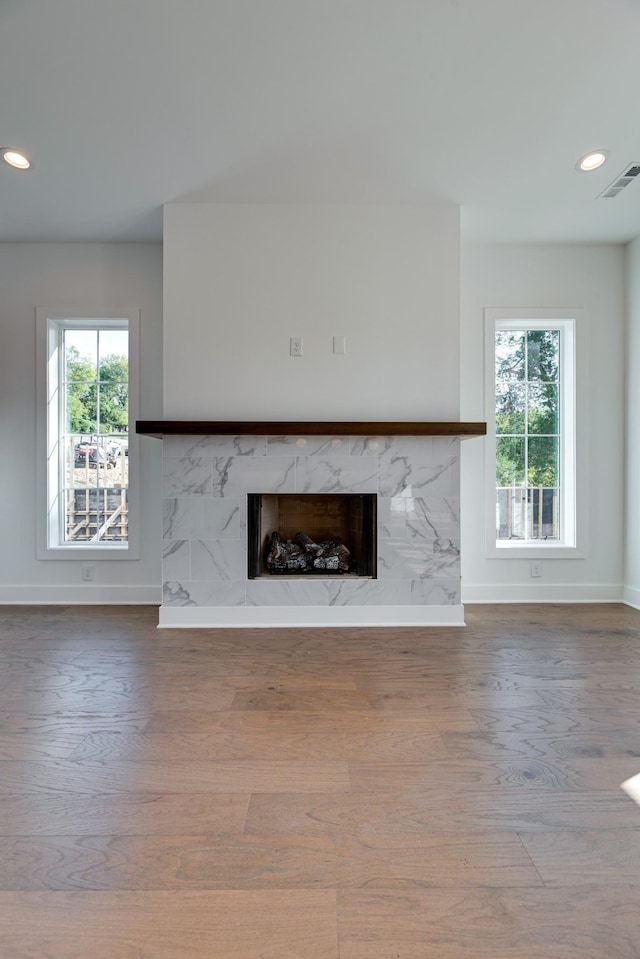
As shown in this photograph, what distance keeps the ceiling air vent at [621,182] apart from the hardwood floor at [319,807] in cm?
270

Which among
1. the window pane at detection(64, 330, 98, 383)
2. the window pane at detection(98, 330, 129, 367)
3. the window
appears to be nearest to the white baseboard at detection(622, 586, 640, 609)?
the window

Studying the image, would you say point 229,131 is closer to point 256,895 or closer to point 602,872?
point 256,895

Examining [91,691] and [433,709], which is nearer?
[433,709]

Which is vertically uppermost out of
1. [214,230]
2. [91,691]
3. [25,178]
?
[25,178]

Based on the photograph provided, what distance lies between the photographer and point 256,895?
1052 mm

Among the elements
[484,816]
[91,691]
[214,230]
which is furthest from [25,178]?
[484,816]

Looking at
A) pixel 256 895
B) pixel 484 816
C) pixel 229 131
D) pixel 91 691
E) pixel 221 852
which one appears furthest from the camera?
pixel 229 131

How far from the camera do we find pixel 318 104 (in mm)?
2336

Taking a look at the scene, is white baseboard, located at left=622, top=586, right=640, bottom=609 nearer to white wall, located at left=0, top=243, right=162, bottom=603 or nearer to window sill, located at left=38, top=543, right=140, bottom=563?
white wall, located at left=0, top=243, right=162, bottom=603

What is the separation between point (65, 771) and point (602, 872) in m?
1.50

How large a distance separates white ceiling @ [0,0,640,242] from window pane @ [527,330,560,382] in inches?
32.2

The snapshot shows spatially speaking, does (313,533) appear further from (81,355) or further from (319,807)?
(81,355)

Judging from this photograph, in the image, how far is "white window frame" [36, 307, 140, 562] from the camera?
3588 mm

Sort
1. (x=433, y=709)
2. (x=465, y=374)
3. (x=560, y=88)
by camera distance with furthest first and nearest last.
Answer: (x=465, y=374) < (x=560, y=88) < (x=433, y=709)
